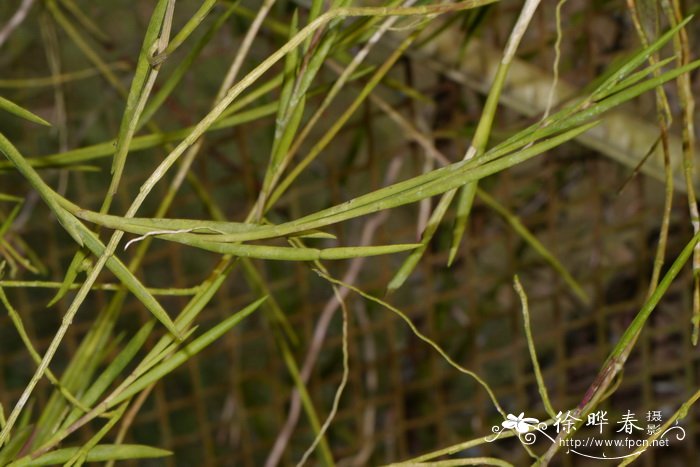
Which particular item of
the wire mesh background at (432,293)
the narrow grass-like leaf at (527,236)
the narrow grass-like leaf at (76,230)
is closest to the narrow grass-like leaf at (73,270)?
the narrow grass-like leaf at (76,230)

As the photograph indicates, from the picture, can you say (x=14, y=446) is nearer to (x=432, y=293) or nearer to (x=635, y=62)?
(x=635, y=62)

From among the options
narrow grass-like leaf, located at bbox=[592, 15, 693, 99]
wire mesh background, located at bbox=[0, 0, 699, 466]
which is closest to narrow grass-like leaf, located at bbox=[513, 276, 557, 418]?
narrow grass-like leaf, located at bbox=[592, 15, 693, 99]

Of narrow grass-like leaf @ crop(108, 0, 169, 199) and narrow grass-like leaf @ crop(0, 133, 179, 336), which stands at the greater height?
narrow grass-like leaf @ crop(108, 0, 169, 199)

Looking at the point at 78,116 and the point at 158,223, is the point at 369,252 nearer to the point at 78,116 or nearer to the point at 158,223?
the point at 158,223

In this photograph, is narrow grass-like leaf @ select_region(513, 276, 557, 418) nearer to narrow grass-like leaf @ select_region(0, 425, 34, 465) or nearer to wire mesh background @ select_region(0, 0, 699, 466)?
narrow grass-like leaf @ select_region(0, 425, 34, 465)

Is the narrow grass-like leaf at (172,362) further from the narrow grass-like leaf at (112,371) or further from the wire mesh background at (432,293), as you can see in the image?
the wire mesh background at (432,293)

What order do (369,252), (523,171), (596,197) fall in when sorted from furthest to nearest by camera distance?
(523,171)
(596,197)
(369,252)

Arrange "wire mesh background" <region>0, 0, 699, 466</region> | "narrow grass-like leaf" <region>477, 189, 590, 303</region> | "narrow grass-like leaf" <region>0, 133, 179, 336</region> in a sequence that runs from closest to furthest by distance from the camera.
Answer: "narrow grass-like leaf" <region>0, 133, 179, 336</region>, "narrow grass-like leaf" <region>477, 189, 590, 303</region>, "wire mesh background" <region>0, 0, 699, 466</region>

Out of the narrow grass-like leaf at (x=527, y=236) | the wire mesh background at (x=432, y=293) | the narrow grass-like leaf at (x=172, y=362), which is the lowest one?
the narrow grass-like leaf at (x=172, y=362)

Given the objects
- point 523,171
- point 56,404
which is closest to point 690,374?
point 523,171
